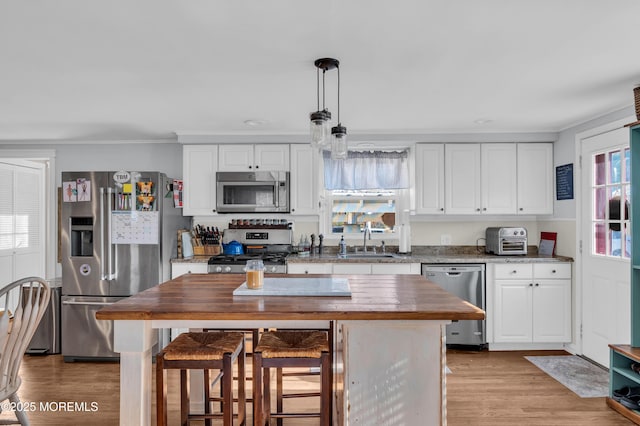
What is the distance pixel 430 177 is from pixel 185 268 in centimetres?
273

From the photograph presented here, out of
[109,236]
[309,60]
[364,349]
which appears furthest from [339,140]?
[109,236]

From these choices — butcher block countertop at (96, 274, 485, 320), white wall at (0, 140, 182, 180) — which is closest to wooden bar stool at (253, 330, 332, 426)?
butcher block countertop at (96, 274, 485, 320)

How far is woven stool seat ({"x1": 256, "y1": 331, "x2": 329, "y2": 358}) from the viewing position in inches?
79.5

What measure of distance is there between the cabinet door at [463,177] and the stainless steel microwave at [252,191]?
68.7 inches

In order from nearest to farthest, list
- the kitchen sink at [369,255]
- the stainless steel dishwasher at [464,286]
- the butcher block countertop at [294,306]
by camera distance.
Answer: the butcher block countertop at [294,306], the stainless steel dishwasher at [464,286], the kitchen sink at [369,255]

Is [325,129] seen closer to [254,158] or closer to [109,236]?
[254,158]

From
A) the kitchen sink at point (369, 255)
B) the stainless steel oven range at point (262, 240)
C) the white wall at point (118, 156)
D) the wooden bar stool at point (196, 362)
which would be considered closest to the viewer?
the wooden bar stool at point (196, 362)

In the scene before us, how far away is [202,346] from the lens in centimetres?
207

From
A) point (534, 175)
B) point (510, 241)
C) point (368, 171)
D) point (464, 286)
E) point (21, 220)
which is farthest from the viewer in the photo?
point (21, 220)

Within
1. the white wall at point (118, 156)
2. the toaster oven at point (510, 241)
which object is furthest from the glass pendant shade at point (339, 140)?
the white wall at point (118, 156)

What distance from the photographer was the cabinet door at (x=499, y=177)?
14.2ft

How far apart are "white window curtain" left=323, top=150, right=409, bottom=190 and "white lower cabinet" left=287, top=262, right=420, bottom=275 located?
1.04m

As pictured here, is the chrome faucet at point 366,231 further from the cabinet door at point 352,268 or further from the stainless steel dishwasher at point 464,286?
the stainless steel dishwasher at point 464,286

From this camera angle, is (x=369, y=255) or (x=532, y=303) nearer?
(x=532, y=303)
